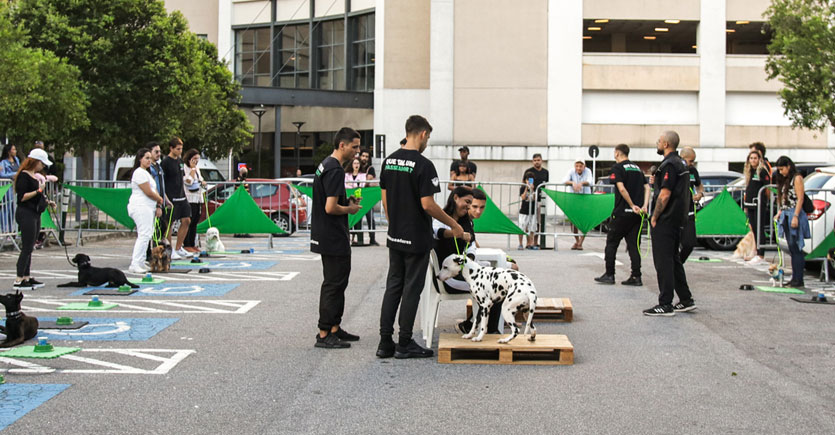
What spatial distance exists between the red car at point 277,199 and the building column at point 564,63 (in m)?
19.8

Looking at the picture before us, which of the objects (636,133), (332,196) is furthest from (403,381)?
(636,133)

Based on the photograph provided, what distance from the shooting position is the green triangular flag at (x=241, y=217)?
57.8 ft

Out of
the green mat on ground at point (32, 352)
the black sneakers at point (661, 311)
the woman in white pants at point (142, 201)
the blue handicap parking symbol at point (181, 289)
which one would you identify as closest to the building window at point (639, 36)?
the woman in white pants at point (142, 201)

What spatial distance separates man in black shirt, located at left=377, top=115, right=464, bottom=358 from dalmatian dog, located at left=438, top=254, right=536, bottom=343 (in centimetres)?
25

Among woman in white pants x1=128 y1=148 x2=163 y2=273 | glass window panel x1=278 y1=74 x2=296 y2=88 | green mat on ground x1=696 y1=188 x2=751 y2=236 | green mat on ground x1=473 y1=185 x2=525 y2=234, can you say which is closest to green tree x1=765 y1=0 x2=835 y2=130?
green mat on ground x1=696 y1=188 x2=751 y2=236

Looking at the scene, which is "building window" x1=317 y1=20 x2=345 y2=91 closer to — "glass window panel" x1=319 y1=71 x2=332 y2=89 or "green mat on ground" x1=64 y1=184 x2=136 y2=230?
"glass window panel" x1=319 y1=71 x2=332 y2=89

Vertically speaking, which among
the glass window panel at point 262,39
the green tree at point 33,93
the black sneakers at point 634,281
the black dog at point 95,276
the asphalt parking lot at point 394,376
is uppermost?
the glass window panel at point 262,39

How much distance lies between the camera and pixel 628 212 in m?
12.2

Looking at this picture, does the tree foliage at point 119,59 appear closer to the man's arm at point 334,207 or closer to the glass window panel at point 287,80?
the man's arm at point 334,207

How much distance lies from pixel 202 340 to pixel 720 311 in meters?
5.62

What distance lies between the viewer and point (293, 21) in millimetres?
51906

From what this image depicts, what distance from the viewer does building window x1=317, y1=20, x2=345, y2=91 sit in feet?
166

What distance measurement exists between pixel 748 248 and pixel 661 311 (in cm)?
682

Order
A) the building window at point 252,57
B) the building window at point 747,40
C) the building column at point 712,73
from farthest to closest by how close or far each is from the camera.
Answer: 1. the building window at point 252,57
2. the building window at point 747,40
3. the building column at point 712,73
